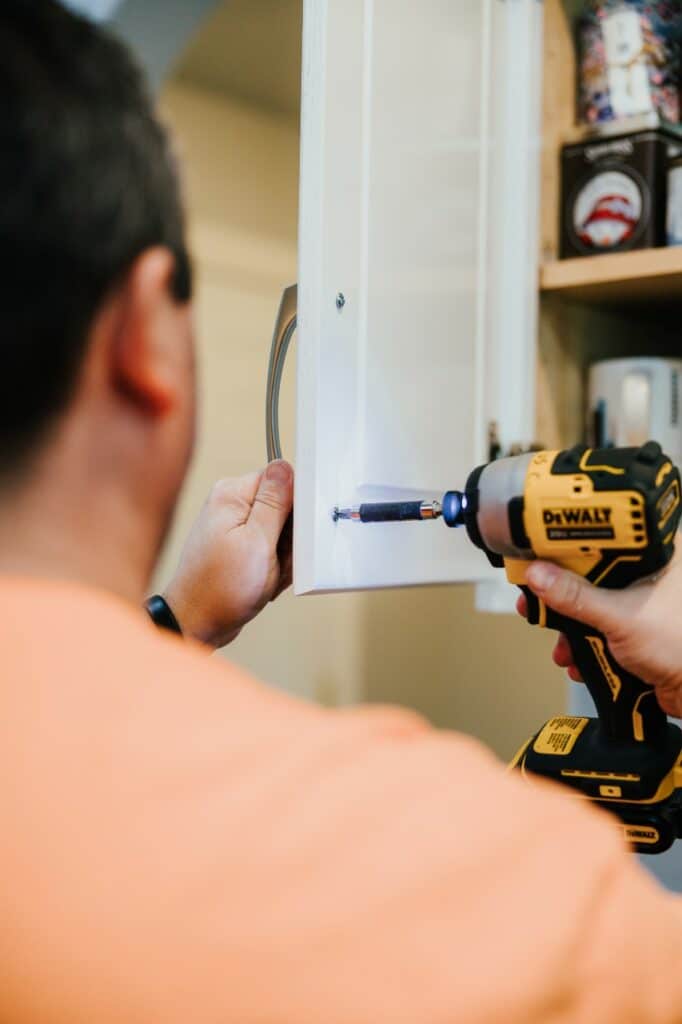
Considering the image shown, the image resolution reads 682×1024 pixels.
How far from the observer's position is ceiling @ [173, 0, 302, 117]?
161 centimetres

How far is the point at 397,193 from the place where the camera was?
1072 millimetres

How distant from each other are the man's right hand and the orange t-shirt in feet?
1.67

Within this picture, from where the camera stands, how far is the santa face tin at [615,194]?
4.38 feet

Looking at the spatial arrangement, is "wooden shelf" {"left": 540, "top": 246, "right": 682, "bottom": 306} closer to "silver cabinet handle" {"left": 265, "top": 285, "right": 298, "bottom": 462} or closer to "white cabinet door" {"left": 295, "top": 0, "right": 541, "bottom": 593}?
"white cabinet door" {"left": 295, "top": 0, "right": 541, "bottom": 593}

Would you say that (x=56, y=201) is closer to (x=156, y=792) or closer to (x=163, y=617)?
(x=156, y=792)

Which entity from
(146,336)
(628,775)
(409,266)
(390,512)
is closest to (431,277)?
(409,266)

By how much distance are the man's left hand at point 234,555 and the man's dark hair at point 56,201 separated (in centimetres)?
57

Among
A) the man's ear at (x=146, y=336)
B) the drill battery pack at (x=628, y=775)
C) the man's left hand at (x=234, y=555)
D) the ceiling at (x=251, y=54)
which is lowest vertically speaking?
the drill battery pack at (x=628, y=775)

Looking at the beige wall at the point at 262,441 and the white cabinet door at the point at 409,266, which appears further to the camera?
the beige wall at the point at 262,441

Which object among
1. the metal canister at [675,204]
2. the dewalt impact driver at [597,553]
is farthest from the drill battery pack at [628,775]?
the metal canister at [675,204]

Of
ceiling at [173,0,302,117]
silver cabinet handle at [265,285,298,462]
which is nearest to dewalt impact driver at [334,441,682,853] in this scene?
silver cabinet handle at [265,285,298,462]

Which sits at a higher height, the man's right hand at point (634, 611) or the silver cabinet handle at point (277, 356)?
the silver cabinet handle at point (277, 356)

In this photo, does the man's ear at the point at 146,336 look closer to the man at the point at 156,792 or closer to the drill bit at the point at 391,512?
the man at the point at 156,792

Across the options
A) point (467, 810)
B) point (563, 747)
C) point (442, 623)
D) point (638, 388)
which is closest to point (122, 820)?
point (467, 810)
